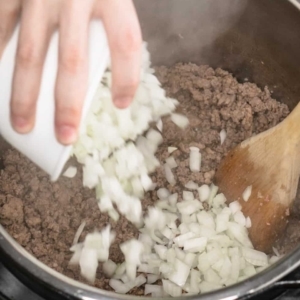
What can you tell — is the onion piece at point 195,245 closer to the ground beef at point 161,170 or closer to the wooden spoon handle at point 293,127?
the ground beef at point 161,170

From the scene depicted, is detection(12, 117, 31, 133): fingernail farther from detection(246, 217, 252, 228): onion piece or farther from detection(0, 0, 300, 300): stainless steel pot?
detection(246, 217, 252, 228): onion piece

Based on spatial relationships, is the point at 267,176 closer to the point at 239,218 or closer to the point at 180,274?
the point at 239,218

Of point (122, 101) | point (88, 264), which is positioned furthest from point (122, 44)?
point (88, 264)

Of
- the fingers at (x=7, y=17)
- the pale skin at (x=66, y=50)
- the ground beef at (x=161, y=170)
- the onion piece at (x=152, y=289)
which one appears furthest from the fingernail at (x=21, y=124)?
the onion piece at (x=152, y=289)

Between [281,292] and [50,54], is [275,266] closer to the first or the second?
[281,292]

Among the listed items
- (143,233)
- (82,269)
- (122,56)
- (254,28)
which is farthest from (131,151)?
(122,56)

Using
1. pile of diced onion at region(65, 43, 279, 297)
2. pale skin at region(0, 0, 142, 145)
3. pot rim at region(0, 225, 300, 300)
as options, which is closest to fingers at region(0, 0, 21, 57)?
pale skin at region(0, 0, 142, 145)
